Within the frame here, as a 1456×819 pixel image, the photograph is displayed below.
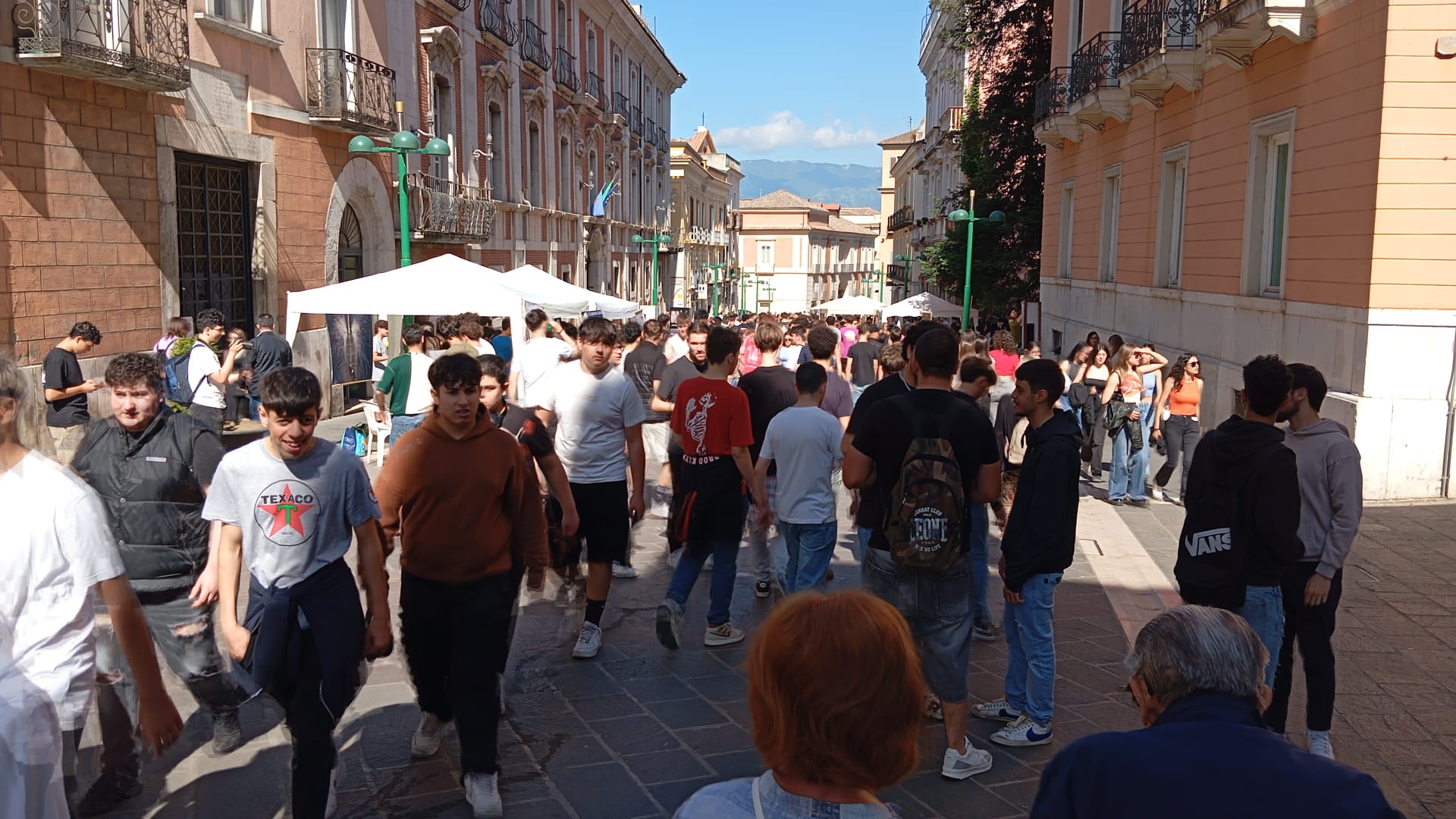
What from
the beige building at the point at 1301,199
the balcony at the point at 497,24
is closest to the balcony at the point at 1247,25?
the beige building at the point at 1301,199

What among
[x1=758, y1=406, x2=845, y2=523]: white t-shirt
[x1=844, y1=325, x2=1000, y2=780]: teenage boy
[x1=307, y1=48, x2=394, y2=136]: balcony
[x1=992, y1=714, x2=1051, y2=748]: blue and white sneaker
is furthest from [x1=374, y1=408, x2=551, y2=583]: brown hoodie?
[x1=307, y1=48, x2=394, y2=136]: balcony

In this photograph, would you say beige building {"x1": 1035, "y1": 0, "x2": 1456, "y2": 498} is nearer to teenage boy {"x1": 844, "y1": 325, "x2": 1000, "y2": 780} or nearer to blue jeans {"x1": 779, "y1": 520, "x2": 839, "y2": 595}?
blue jeans {"x1": 779, "y1": 520, "x2": 839, "y2": 595}

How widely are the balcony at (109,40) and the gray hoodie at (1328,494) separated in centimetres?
1074

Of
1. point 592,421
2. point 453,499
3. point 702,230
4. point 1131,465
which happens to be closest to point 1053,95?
point 1131,465

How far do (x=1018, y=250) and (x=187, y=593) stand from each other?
2805 centimetres

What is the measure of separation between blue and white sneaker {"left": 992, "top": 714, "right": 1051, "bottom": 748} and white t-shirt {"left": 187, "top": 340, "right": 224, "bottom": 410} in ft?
23.8

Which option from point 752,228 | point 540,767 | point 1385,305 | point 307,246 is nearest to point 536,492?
point 540,767

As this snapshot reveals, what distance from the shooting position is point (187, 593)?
4215 mm

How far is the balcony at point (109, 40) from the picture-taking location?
33.5 feet

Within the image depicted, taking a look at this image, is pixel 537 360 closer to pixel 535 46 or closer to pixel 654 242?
pixel 535 46

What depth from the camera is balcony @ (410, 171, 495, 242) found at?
1983 cm

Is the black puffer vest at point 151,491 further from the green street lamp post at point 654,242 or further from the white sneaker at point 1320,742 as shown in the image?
the green street lamp post at point 654,242

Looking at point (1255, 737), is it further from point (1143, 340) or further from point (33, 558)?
point (1143, 340)

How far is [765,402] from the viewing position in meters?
6.88
